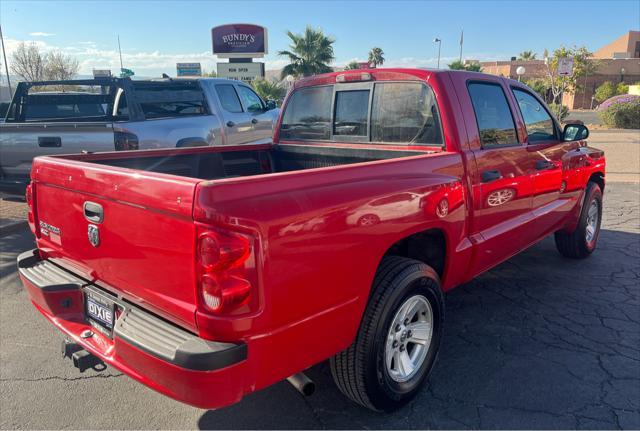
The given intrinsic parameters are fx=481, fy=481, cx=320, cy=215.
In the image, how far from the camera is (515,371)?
3195mm

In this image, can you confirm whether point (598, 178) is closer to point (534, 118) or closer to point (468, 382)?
point (534, 118)

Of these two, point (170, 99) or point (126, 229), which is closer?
point (126, 229)

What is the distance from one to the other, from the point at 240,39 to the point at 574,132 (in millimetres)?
32595

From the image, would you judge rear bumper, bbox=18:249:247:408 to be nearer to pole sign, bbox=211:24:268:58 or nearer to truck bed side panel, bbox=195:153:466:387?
truck bed side panel, bbox=195:153:466:387

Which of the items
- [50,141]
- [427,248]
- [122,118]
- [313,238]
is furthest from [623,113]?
[313,238]

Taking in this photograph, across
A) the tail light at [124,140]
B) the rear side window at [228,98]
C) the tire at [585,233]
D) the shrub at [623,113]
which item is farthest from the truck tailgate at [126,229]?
the shrub at [623,113]

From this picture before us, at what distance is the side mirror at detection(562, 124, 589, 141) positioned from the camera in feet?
14.8

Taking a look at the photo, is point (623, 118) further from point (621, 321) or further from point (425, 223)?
point (425, 223)

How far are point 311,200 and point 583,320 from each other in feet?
9.88

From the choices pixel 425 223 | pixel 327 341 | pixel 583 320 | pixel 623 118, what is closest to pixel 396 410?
pixel 327 341

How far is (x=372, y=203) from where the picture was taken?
2.40 meters

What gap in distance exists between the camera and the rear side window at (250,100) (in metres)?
9.37

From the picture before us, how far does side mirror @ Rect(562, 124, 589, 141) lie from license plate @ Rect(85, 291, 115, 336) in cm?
416

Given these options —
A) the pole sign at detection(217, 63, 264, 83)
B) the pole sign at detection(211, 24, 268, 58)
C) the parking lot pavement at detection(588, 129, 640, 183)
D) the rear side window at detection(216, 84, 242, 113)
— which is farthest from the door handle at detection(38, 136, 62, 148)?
the pole sign at detection(211, 24, 268, 58)
